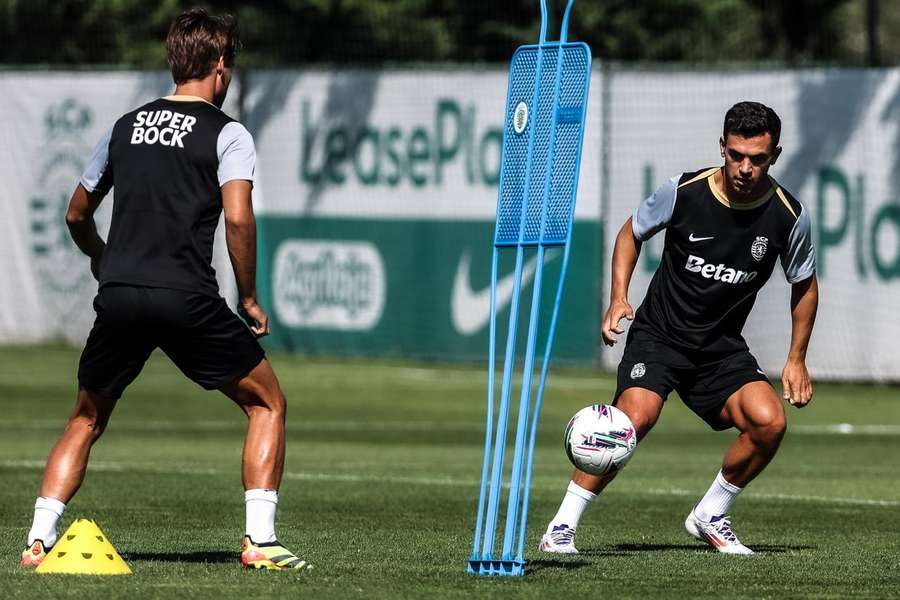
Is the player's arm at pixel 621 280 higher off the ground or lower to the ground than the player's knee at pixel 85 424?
higher

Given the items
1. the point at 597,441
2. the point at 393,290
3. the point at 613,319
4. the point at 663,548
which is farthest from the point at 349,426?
the point at 613,319

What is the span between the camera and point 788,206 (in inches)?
364

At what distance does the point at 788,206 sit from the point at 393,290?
1654cm

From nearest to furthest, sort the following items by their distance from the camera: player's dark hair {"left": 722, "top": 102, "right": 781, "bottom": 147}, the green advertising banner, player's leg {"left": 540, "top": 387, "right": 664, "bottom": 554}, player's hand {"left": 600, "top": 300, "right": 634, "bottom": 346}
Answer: player's hand {"left": 600, "top": 300, "right": 634, "bottom": 346}
player's dark hair {"left": 722, "top": 102, "right": 781, "bottom": 147}
player's leg {"left": 540, "top": 387, "right": 664, "bottom": 554}
the green advertising banner

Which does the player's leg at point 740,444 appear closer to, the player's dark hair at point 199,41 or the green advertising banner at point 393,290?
the player's dark hair at point 199,41

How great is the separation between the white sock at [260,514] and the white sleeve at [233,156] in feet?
4.10

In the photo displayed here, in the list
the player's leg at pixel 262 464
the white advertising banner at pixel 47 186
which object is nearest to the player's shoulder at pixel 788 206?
the player's leg at pixel 262 464

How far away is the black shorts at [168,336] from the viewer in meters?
7.73

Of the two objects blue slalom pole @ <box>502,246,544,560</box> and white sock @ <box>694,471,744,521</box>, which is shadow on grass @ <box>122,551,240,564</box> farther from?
white sock @ <box>694,471,744,521</box>

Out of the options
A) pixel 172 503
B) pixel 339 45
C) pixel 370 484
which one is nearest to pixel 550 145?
pixel 172 503

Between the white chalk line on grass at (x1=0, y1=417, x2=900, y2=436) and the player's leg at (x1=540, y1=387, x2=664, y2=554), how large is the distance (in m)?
9.07

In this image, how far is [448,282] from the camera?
25.2 m

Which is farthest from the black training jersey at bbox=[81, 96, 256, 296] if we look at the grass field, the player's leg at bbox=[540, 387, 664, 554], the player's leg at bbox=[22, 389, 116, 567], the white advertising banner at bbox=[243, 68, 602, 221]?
the white advertising banner at bbox=[243, 68, 602, 221]

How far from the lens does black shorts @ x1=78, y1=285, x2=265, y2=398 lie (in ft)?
25.3
